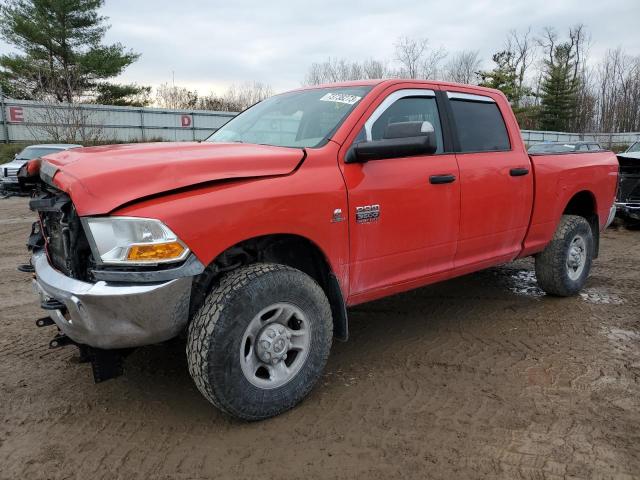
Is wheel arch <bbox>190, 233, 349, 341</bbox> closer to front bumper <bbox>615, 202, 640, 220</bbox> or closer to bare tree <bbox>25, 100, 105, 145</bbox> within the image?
front bumper <bbox>615, 202, 640, 220</bbox>

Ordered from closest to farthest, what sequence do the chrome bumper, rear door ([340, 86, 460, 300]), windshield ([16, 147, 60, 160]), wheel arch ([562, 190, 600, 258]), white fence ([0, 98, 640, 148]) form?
the chrome bumper, rear door ([340, 86, 460, 300]), wheel arch ([562, 190, 600, 258]), windshield ([16, 147, 60, 160]), white fence ([0, 98, 640, 148])

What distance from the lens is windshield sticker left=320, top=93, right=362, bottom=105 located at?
3447 mm

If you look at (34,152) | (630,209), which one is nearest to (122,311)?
(630,209)

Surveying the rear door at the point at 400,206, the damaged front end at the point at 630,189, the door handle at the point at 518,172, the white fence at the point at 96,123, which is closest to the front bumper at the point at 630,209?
the damaged front end at the point at 630,189

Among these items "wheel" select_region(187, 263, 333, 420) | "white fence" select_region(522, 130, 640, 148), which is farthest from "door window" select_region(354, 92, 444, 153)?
"white fence" select_region(522, 130, 640, 148)

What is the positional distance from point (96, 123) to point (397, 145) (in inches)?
1087

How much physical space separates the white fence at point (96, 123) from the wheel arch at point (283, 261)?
22.5 metres

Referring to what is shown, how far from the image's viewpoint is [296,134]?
11.5ft

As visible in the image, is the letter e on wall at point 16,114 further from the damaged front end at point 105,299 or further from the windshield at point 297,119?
the damaged front end at point 105,299

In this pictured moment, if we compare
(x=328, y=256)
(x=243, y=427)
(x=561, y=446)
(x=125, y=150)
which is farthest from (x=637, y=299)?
(x=125, y=150)

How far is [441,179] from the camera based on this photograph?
3.60m

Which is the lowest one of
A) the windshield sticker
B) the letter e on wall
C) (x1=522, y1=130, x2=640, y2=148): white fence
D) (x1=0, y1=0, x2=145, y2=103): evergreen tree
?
the windshield sticker

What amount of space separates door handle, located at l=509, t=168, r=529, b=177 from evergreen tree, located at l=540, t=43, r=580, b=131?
5131 centimetres

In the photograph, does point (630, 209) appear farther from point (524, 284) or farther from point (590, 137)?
point (590, 137)
